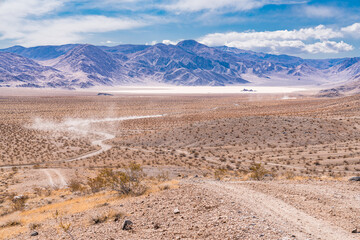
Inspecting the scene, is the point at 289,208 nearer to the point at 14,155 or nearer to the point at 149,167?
the point at 149,167

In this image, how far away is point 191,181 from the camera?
527 inches

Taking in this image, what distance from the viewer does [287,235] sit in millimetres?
6934

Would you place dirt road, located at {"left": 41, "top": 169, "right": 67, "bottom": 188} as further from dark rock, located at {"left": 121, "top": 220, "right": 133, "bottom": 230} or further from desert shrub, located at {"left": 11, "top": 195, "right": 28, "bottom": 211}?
dark rock, located at {"left": 121, "top": 220, "right": 133, "bottom": 230}

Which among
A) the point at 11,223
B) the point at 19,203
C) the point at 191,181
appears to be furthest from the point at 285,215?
the point at 19,203

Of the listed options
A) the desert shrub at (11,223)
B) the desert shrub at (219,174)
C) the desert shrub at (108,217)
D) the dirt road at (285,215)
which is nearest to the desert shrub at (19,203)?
the desert shrub at (11,223)

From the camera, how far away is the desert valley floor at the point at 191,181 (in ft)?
26.7

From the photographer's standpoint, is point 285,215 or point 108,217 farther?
point 108,217

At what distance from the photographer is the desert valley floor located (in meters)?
8.12

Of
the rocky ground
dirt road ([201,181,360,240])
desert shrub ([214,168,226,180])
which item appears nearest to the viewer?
dirt road ([201,181,360,240])

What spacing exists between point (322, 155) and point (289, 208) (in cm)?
1940

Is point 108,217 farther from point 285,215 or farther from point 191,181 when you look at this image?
point 285,215

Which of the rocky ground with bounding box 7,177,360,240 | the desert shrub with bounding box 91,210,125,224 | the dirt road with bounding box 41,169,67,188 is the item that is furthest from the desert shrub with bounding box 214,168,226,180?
A: the dirt road with bounding box 41,169,67,188

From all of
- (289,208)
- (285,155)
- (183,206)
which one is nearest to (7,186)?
(183,206)

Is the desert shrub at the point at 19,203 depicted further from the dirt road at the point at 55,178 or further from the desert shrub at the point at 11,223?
the dirt road at the point at 55,178
